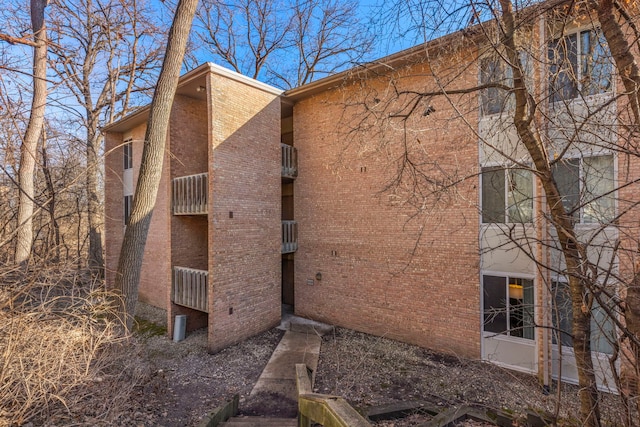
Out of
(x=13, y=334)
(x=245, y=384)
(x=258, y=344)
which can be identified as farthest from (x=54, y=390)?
(x=258, y=344)

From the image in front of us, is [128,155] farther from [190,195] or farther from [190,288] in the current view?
[190,288]

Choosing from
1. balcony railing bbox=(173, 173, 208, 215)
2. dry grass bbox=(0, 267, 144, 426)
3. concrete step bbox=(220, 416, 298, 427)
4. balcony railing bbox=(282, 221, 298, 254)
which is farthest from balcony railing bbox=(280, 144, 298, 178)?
concrete step bbox=(220, 416, 298, 427)

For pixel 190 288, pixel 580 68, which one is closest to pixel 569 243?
pixel 580 68

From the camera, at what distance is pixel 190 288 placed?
838 centimetres

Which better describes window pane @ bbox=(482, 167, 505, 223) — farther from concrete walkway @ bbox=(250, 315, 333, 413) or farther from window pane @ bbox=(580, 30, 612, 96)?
concrete walkway @ bbox=(250, 315, 333, 413)

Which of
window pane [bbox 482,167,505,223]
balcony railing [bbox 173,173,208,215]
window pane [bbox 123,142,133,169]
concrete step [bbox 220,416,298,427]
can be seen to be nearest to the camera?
concrete step [bbox 220,416,298,427]

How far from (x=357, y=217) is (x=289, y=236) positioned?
2552 millimetres

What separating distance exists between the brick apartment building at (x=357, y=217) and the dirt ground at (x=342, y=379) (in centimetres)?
54

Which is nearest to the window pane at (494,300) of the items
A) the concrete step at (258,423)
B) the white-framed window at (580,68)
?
the white-framed window at (580,68)

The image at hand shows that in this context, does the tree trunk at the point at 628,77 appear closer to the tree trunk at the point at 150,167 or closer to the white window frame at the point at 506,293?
the white window frame at the point at 506,293

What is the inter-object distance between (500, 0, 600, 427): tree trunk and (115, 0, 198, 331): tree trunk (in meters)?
6.26

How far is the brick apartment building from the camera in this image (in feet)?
22.2

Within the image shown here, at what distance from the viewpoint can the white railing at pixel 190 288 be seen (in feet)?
26.6

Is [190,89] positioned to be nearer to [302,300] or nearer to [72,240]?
[302,300]
